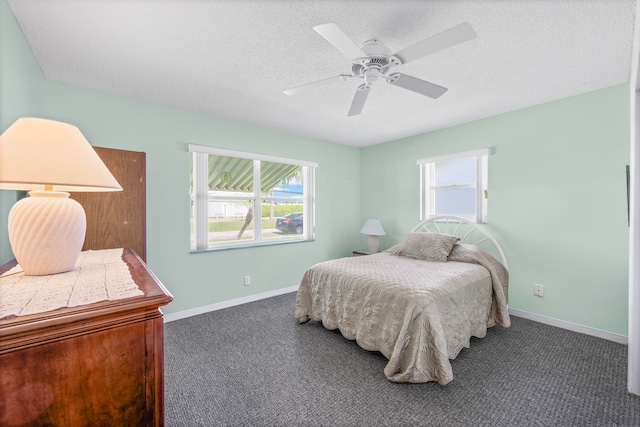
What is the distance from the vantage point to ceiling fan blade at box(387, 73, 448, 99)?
73.2 inches

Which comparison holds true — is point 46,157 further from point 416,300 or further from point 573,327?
point 573,327

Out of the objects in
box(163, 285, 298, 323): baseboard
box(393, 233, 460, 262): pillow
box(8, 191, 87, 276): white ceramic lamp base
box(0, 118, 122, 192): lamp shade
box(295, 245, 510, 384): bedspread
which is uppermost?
box(0, 118, 122, 192): lamp shade

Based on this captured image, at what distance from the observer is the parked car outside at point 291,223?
4.10 metres

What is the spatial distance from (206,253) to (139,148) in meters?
1.34

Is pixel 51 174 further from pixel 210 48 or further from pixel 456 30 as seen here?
pixel 456 30

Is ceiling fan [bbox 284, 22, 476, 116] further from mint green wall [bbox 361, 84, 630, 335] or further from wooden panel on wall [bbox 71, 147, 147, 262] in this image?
mint green wall [bbox 361, 84, 630, 335]

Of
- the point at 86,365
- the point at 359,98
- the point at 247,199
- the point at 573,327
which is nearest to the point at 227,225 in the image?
the point at 247,199

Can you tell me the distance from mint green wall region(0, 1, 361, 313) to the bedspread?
1100mm

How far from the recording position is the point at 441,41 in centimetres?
144

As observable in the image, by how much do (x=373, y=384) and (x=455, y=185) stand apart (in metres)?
2.83

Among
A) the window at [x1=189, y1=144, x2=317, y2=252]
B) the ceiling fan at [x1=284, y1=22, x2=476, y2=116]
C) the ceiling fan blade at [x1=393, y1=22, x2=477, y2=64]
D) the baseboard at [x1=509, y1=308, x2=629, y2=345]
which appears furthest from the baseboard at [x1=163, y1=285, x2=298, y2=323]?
the ceiling fan blade at [x1=393, y1=22, x2=477, y2=64]

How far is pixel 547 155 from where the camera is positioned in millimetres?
2898

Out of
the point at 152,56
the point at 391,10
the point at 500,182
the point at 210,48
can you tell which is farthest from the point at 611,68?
the point at 152,56

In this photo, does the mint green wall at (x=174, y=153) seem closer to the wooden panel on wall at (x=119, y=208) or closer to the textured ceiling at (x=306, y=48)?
the textured ceiling at (x=306, y=48)
